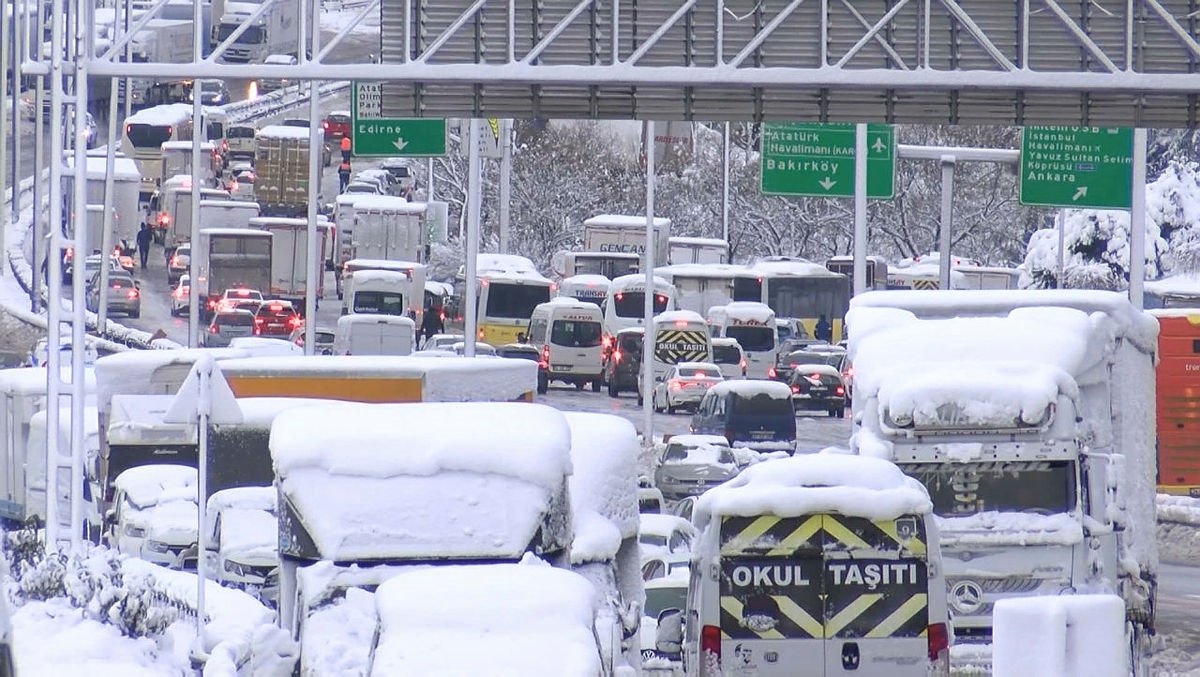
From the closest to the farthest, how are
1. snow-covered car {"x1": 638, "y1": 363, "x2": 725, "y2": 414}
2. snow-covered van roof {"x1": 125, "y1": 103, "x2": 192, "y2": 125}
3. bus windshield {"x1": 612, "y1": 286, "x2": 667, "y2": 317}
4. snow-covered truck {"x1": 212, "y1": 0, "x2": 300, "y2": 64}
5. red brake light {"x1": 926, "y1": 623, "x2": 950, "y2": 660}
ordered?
1. red brake light {"x1": 926, "y1": 623, "x2": 950, "y2": 660}
2. snow-covered car {"x1": 638, "y1": 363, "x2": 725, "y2": 414}
3. bus windshield {"x1": 612, "y1": 286, "x2": 667, "y2": 317}
4. snow-covered truck {"x1": 212, "y1": 0, "x2": 300, "y2": 64}
5. snow-covered van roof {"x1": 125, "y1": 103, "x2": 192, "y2": 125}

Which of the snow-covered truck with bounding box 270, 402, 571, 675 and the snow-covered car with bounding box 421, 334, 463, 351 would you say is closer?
the snow-covered truck with bounding box 270, 402, 571, 675

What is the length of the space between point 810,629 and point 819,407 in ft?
126

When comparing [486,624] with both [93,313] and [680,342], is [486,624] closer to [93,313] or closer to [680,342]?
[680,342]

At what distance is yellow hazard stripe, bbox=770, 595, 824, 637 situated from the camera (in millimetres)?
13086

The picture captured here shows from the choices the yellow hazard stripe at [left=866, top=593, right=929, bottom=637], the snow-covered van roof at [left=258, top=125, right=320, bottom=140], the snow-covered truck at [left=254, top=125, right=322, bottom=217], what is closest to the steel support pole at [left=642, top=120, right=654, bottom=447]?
the yellow hazard stripe at [left=866, top=593, right=929, bottom=637]

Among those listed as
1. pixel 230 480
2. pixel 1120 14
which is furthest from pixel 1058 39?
pixel 230 480

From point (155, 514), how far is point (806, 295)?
45.9 m

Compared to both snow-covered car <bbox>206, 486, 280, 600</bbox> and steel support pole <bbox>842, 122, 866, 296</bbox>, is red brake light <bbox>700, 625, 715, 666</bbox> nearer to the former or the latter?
snow-covered car <bbox>206, 486, 280, 600</bbox>

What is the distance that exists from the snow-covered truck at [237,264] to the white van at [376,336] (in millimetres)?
13762

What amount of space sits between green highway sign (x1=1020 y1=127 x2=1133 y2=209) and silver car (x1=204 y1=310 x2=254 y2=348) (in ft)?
87.0

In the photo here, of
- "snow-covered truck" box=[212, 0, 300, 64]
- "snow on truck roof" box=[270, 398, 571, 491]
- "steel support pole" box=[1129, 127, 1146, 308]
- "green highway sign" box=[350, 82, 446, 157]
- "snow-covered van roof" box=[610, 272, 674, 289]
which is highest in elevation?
"snow-covered truck" box=[212, 0, 300, 64]

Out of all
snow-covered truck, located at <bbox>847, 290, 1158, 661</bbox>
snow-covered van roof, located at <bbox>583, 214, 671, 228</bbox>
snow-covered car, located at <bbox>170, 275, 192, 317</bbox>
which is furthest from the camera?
snow-covered van roof, located at <bbox>583, 214, 671, 228</bbox>

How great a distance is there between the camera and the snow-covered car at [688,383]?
49.5m

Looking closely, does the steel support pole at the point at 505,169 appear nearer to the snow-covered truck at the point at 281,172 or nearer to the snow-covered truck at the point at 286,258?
the snow-covered truck at the point at 286,258
